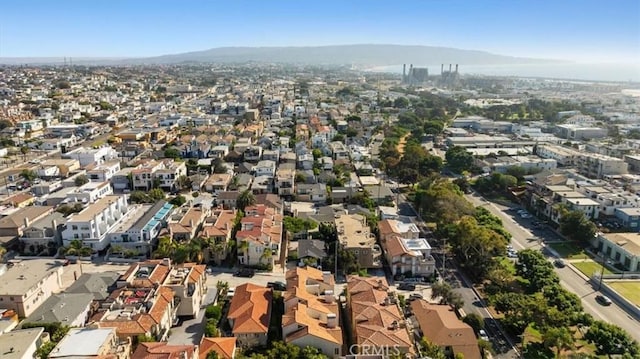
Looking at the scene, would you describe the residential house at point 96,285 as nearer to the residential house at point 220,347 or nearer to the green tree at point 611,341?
the residential house at point 220,347

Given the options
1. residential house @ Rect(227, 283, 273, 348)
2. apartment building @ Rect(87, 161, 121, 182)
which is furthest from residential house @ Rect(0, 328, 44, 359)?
apartment building @ Rect(87, 161, 121, 182)

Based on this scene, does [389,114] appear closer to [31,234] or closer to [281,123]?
[281,123]

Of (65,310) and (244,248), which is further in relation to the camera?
(244,248)

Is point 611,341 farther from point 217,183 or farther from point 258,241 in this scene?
point 217,183

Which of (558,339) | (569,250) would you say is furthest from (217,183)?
(558,339)

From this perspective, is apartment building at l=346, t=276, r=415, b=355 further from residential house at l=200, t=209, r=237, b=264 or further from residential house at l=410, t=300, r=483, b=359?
residential house at l=200, t=209, r=237, b=264

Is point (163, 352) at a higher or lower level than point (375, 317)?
higher

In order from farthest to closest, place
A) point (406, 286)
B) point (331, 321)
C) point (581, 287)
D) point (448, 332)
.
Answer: point (581, 287)
point (406, 286)
point (331, 321)
point (448, 332)
